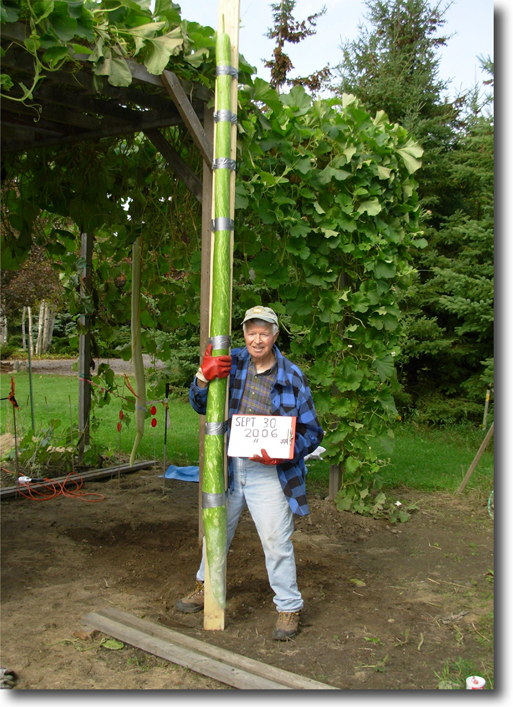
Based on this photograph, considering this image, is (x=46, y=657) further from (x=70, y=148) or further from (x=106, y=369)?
(x=70, y=148)

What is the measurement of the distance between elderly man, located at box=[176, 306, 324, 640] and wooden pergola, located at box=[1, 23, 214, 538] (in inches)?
22.4

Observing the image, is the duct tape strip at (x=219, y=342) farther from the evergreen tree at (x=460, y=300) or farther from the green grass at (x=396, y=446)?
the evergreen tree at (x=460, y=300)

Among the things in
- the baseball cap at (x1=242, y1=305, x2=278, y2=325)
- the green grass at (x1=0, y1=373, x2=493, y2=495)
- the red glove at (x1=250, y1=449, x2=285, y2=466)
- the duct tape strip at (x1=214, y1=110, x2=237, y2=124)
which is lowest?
the green grass at (x1=0, y1=373, x2=493, y2=495)

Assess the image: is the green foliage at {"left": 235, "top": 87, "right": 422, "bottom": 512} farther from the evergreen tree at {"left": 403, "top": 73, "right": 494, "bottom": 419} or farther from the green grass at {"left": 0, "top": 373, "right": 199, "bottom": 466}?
the evergreen tree at {"left": 403, "top": 73, "right": 494, "bottom": 419}

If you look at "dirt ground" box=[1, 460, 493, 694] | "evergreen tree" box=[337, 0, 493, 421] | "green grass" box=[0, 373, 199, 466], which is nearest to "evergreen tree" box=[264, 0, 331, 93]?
"evergreen tree" box=[337, 0, 493, 421]

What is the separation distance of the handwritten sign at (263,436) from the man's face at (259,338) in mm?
319

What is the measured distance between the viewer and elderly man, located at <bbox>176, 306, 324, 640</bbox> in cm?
301

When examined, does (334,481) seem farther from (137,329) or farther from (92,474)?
(92,474)

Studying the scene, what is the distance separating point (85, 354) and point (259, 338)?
3.70 metres

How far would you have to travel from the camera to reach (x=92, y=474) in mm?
5953

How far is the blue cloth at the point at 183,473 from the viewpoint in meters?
6.18

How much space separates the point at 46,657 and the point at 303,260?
318 cm

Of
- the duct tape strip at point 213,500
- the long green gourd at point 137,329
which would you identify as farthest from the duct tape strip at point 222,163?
the long green gourd at point 137,329

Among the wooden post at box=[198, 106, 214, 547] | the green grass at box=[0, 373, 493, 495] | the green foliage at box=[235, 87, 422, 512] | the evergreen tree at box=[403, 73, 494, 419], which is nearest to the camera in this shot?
the wooden post at box=[198, 106, 214, 547]
